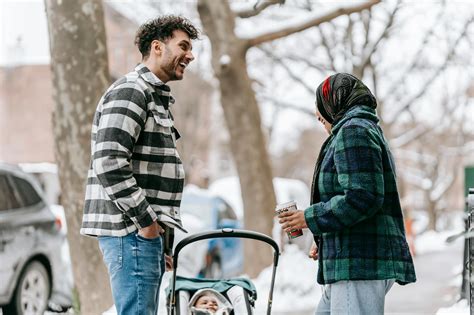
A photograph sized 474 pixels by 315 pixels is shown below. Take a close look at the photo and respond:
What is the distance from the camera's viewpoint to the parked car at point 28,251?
26.6 feet

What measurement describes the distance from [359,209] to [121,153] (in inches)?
46.8

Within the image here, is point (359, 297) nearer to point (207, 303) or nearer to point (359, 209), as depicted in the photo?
point (359, 209)

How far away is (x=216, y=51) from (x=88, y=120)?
17.6 ft

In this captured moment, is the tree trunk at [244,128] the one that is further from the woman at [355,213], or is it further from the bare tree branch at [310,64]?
the bare tree branch at [310,64]

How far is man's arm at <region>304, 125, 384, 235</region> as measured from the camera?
3586 mm

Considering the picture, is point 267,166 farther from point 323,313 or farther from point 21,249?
point 323,313

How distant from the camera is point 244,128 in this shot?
1261 cm

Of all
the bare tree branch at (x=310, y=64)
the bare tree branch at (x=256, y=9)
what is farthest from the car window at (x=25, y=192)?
the bare tree branch at (x=310, y=64)

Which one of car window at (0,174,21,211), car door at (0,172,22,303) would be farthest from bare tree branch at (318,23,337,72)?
car door at (0,172,22,303)

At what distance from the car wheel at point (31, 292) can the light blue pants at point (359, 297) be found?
17.1ft

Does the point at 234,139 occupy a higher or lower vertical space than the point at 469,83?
lower

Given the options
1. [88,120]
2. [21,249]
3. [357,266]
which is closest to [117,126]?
[357,266]

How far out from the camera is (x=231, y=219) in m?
15.0

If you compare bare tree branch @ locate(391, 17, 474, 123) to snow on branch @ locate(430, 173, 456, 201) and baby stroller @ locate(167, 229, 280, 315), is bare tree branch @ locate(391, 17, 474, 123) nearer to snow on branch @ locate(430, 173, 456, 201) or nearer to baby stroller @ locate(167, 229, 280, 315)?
snow on branch @ locate(430, 173, 456, 201)
